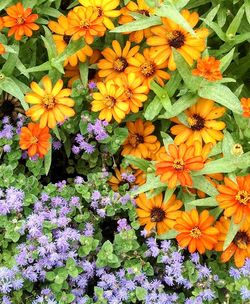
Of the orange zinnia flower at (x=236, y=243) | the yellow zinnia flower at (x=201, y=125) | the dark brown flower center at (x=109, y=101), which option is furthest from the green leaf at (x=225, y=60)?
the orange zinnia flower at (x=236, y=243)

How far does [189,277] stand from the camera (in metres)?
1.71

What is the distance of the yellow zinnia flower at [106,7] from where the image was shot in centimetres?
192

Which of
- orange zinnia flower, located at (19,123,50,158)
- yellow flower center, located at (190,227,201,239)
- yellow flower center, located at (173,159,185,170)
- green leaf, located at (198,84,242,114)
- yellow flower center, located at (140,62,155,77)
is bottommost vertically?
yellow flower center, located at (190,227,201,239)

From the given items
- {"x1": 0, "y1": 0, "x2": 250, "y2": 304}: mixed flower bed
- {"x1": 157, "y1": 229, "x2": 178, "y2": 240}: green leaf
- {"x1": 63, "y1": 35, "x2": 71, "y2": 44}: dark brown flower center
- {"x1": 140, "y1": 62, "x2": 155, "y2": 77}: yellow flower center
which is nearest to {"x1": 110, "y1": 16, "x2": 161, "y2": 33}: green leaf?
{"x1": 0, "y1": 0, "x2": 250, "y2": 304}: mixed flower bed

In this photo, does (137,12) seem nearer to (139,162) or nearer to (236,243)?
(139,162)

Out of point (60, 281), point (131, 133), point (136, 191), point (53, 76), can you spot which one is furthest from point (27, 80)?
point (60, 281)

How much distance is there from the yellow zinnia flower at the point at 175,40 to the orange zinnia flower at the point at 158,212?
37cm

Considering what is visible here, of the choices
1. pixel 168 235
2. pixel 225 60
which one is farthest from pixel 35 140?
pixel 225 60

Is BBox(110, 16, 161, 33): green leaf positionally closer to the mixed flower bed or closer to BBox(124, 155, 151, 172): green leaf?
the mixed flower bed

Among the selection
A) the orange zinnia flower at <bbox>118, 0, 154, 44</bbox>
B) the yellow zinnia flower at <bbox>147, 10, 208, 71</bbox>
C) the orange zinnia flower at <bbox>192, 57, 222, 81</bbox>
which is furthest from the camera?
the orange zinnia flower at <bbox>118, 0, 154, 44</bbox>

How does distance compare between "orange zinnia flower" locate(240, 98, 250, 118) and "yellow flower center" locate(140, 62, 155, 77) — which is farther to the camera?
"yellow flower center" locate(140, 62, 155, 77)

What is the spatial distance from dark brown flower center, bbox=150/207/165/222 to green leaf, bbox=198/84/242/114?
A: 0.33m

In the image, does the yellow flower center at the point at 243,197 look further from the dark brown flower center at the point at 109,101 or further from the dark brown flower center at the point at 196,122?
the dark brown flower center at the point at 109,101

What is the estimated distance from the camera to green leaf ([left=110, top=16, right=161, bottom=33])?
1819 millimetres
